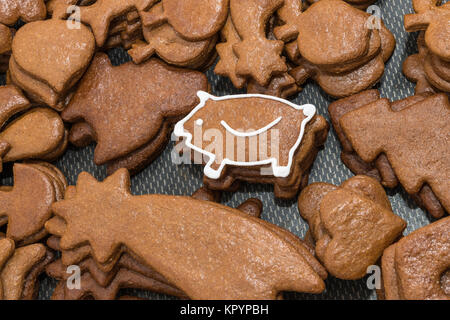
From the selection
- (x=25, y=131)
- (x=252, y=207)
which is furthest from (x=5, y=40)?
(x=252, y=207)

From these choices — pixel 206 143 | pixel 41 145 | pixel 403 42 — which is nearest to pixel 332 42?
pixel 403 42

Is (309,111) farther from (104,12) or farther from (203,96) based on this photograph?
(104,12)

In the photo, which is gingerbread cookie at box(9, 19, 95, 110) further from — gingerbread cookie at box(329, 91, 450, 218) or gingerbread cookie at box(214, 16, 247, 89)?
gingerbread cookie at box(329, 91, 450, 218)

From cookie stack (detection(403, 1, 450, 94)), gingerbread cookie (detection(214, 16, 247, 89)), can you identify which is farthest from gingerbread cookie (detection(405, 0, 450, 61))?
gingerbread cookie (detection(214, 16, 247, 89))

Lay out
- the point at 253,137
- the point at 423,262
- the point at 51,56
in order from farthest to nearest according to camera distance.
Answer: the point at 51,56 → the point at 253,137 → the point at 423,262

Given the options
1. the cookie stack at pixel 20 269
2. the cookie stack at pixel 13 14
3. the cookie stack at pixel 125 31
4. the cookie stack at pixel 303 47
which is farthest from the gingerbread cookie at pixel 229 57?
the cookie stack at pixel 20 269

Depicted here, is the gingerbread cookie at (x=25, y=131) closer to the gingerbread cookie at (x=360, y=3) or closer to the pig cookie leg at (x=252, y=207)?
the pig cookie leg at (x=252, y=207)

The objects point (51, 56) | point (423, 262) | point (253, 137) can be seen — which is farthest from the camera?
point (51, 56)

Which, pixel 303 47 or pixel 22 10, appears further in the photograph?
pixel 22 10
